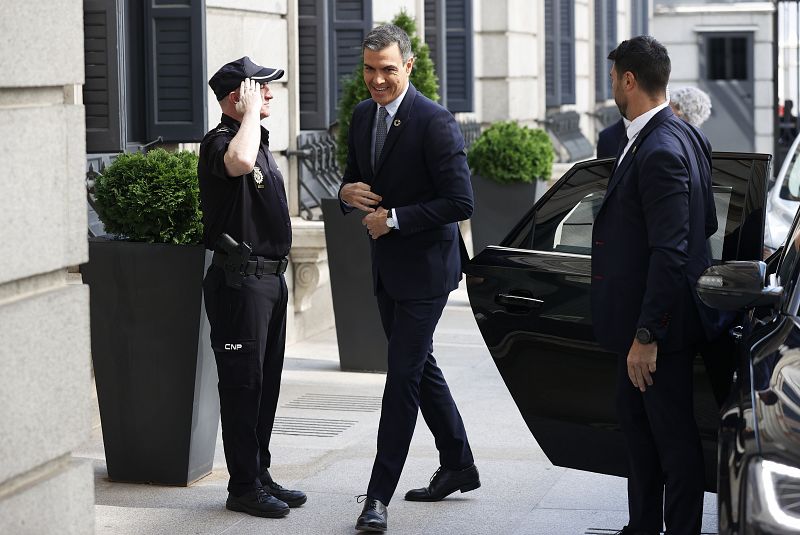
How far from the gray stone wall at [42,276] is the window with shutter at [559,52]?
1598 centimetres

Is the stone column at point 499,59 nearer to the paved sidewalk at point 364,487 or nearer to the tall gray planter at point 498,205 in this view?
the tall gray planter at point 498,205

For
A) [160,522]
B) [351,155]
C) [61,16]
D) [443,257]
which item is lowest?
[160,522]

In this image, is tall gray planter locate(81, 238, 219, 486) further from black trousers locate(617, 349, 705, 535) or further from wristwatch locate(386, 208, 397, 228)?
black trousers locate(617, 349, 705, 535)

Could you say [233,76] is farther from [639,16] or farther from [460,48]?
[639,16]

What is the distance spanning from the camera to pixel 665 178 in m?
4.73

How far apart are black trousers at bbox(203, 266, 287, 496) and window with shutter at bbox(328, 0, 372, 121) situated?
6.03 meters

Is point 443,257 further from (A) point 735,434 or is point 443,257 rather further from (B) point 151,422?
(A) point 735,434

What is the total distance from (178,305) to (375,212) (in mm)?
981

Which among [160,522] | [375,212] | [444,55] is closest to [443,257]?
[375,212]

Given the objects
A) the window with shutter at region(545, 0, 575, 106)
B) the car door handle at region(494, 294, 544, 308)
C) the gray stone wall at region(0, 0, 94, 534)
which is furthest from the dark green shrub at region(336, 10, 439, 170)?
the window with shutter at region(545, 0, 575, 106)

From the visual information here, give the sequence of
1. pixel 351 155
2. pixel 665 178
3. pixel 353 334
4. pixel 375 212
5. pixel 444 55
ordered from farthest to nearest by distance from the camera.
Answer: pixel 444 55 → pixel 353 334 → pixel 351 155 → pixel 375 212 → pixel 665 178

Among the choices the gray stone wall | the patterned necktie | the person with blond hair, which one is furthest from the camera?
the person with blond hair

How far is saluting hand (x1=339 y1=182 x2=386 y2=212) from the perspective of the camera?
5.71 meters

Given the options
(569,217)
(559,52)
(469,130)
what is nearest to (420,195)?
(569,217)
